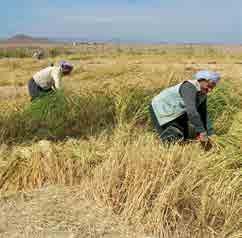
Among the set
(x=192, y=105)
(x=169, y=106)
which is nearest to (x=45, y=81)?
(x=169, y=106)

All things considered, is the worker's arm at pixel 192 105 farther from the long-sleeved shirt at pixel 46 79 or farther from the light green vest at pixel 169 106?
the long-sleeved shirt at pixel 46 79

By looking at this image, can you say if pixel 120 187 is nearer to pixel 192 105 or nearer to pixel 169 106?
pixel 192 105

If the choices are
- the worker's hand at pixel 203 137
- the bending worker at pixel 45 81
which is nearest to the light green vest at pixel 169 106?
the worker's hand at pixel 203 137

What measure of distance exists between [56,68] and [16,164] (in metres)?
2.30

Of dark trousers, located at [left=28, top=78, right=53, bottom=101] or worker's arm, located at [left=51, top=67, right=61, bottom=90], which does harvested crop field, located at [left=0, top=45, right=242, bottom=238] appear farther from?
dark trousers, located at [left=28, top=78, right=53, bottom=101]

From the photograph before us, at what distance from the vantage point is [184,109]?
5477mm

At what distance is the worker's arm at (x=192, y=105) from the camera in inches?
206

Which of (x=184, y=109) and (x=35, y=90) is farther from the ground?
(x=184, y=109)

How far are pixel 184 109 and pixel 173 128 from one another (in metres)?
0.25

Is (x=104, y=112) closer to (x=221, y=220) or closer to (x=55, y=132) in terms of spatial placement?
(x=55, y=132)

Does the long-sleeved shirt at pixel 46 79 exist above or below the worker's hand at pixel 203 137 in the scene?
above

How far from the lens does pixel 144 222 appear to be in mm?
4066

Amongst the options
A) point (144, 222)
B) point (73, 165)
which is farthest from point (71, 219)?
point (73, 165)

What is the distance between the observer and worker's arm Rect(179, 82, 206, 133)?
5221 mm
